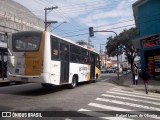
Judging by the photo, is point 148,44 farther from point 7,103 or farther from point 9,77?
point 7,103

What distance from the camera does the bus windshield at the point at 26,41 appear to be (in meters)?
12.1

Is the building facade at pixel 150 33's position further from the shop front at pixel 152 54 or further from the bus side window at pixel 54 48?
the bus side window at pixel 54 48

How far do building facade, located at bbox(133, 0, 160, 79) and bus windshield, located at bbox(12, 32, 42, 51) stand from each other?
14.8m

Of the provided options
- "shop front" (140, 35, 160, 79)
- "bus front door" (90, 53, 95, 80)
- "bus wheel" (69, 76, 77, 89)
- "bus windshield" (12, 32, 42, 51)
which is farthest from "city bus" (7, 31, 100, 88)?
"shop front" (140, 35, 160, 79)

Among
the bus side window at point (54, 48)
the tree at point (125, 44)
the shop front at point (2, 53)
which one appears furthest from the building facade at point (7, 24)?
the tree at point (125, 44)

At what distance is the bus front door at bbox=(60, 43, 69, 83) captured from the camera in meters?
13.8

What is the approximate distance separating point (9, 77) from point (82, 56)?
22.1ft

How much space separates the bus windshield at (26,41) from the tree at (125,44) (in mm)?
41290

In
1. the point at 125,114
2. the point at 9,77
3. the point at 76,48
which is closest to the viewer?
the point at 125,114

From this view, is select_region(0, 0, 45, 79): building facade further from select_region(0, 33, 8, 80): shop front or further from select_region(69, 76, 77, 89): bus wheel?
select_region(69, 76, 77, 89): bus wheel

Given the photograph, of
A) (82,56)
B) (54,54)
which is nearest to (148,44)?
(82,56)

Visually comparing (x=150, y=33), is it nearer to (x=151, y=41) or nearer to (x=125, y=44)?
(x=151, y=41)

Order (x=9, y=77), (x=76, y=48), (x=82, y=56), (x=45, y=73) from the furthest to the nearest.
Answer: (x=82, y=56), (x=76, y=48), (x=9, y=77), (x=45, y=73)

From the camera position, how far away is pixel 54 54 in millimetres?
12719
